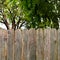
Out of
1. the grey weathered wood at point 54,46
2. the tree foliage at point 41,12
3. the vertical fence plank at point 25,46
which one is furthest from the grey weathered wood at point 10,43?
the tree foliage at point 41,12

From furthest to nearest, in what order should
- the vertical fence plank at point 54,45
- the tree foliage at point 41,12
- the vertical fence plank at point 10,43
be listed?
the tree foliage at point 41,12
the vertical fence plank at point 10,43
the vertical fence plank at point 54,45

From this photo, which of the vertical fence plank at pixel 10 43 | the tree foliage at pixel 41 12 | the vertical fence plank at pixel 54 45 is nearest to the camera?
the vertical fence plank at pixel 54 45

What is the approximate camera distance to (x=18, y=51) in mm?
5211

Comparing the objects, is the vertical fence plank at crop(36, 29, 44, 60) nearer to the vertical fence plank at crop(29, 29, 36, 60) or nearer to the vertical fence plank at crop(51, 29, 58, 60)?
the vertical fence plank at crop(29, 29, 36, 60)

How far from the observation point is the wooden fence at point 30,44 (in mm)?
5129

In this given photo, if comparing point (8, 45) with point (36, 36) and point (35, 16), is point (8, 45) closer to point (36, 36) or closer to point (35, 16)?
point (36, 36)

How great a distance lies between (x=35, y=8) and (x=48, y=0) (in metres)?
0.47

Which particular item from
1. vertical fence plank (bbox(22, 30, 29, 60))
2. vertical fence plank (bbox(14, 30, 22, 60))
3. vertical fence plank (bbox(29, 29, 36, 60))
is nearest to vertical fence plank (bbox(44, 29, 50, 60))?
vertical fence plank (bbox(29, 29, 36, 60))

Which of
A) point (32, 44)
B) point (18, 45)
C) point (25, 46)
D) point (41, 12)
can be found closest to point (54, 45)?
point (32, 44)

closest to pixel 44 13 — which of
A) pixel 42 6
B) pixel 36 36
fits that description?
pixel 42 6

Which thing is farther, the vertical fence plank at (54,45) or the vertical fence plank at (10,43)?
the vertical fence plank at (10,43)

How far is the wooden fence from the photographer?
5129 mm

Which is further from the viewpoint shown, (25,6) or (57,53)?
(25,6)

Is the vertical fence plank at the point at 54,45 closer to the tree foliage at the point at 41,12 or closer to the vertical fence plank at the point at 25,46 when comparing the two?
the vertical fence plank at the point at 25,46
